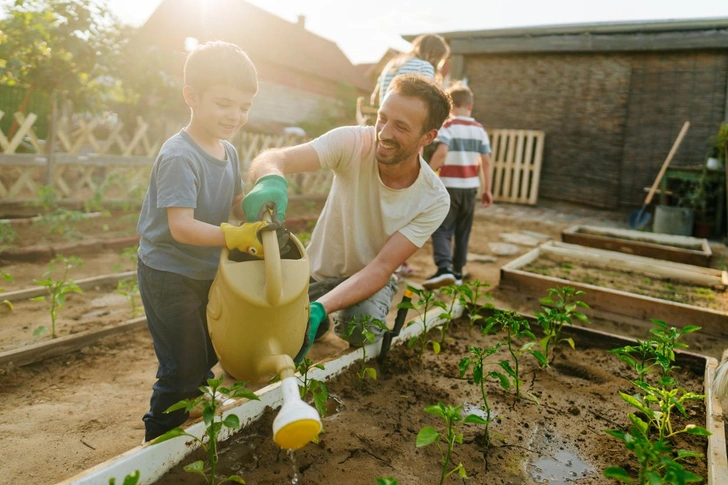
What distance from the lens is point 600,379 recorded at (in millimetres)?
2340

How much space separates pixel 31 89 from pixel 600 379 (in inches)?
289

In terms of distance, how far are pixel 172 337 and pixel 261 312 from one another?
0.55 metres

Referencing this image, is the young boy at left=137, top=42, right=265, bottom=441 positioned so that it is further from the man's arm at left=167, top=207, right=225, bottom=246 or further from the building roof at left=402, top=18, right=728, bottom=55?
the building roof at left=402, top=18, right=728, bottom=55

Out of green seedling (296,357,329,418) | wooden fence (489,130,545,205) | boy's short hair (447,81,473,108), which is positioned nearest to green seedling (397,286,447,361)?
green seedling (296,357,329,418)

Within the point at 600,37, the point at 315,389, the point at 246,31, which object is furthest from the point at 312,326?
the point at 246,31

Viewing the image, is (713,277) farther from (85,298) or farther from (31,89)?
(31,89)

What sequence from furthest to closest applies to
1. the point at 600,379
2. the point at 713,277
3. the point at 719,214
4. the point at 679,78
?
the point at 679,78, the point at 719,214, the point at 713,277, the point at 600,379

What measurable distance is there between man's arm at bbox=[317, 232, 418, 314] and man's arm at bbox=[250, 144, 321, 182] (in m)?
0.53

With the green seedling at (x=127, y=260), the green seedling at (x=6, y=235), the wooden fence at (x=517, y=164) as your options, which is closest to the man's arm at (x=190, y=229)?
the green seedling at (x=127, y=260)

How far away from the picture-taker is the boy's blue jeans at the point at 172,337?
177 cm

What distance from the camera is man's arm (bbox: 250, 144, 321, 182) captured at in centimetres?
207

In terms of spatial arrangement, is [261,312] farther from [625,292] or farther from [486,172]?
[486,172]

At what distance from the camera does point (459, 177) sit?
426 centimetres

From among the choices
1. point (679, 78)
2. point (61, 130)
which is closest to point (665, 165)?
point (679, 78)
